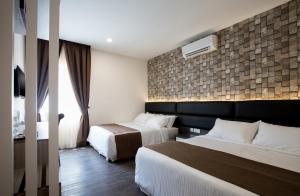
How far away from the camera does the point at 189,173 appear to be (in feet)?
4.84

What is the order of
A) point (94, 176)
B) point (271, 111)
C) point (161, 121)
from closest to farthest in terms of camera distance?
point (271, 111), point (94, 176), point (161, 121)

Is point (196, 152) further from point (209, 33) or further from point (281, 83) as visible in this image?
point (209, 33)

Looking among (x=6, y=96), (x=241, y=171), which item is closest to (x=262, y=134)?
(x=241, y=171)

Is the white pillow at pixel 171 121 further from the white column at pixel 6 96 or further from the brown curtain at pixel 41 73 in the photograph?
the white column at pixel 6 96

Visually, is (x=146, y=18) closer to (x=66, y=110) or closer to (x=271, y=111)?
(x=271, y=111)

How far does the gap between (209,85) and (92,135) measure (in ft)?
9.68

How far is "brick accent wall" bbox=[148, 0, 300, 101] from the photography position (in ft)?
7.79

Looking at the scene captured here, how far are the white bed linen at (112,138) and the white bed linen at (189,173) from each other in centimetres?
117

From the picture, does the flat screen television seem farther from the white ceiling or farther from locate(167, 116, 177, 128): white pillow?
locate(167, 116, 177, 128): white pillow

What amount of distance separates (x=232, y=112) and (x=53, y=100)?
2.81 meters

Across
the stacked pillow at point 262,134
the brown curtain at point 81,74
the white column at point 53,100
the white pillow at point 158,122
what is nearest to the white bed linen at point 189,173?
the stacked pillow at point 262,134

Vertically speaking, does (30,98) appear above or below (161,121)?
above

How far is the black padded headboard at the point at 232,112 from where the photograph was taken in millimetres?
2291

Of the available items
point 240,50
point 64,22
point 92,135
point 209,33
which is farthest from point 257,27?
point 92,135
